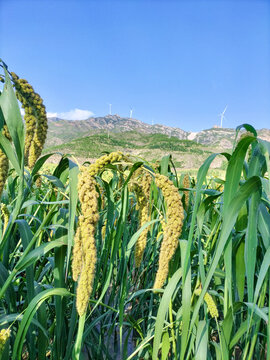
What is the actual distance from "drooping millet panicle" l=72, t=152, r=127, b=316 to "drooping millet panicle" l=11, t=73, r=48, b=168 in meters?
0.14

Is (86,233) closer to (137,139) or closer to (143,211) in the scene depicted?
(143,211)

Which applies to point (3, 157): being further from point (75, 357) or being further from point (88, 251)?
point (75, 357)

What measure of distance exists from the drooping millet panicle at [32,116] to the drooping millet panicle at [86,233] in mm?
137

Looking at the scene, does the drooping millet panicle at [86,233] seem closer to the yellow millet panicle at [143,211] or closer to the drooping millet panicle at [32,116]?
the drooping millet panicle at [32,116]

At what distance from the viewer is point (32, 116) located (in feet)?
2.42

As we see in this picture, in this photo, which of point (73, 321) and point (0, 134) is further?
point (73, 321)

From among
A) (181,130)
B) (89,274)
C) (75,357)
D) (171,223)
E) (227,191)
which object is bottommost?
(75,357)

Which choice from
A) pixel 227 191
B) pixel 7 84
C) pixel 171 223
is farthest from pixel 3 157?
pixel 227 191

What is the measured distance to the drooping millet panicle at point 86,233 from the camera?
0.71 m

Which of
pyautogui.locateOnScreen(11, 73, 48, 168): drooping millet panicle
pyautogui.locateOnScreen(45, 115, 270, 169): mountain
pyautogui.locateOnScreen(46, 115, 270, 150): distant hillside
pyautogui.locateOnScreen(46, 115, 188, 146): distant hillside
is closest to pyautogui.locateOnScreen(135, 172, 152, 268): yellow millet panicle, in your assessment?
pyautogui.locateOnScreen(11, 73, 48, 168): drooping millet panicle

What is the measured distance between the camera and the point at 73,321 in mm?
1038

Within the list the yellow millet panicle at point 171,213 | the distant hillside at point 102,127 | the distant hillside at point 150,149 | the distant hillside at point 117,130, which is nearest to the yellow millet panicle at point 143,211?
the yellow millet panicle at point 171,213

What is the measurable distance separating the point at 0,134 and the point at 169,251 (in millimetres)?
568

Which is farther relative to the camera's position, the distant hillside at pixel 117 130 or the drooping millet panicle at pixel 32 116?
the distant hillside at pixel 117 130
